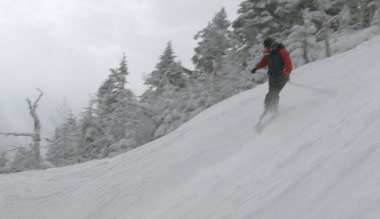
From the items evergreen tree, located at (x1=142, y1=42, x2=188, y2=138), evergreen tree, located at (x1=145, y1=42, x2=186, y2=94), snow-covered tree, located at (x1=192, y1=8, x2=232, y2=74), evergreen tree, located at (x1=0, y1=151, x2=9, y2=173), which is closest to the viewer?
evergreen tree, located at (x1=0, y1=151, x2=9, y2=173)

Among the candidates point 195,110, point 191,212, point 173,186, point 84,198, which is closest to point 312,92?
point 173,186

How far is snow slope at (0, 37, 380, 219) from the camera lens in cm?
452

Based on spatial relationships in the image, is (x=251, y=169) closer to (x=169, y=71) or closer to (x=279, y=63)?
(x=279, y=63)

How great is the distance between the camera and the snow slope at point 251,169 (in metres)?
4.52

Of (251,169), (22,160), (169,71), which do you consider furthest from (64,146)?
(251,169)

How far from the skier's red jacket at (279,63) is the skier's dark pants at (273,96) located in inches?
5.8

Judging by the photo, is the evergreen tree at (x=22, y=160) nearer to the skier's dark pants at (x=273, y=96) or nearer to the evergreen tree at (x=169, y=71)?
the evergreen tree at (x=169, y=71)

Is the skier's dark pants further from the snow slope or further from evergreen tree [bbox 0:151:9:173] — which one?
evergreen tree [bbox 0:151:9:173]

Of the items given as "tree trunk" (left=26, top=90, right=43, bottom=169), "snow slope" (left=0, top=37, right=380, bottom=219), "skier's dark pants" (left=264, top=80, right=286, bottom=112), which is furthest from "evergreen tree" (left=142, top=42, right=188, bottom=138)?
"skier's dark pants" (left=264, top=80, right=286, bottom=112)

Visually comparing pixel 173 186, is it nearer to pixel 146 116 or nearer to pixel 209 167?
pixel 209 167

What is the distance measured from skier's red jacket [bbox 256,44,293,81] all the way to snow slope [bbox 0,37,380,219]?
92 cm

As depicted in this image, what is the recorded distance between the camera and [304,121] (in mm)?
7789

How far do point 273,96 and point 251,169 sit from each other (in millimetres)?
3032

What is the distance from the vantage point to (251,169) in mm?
6344
